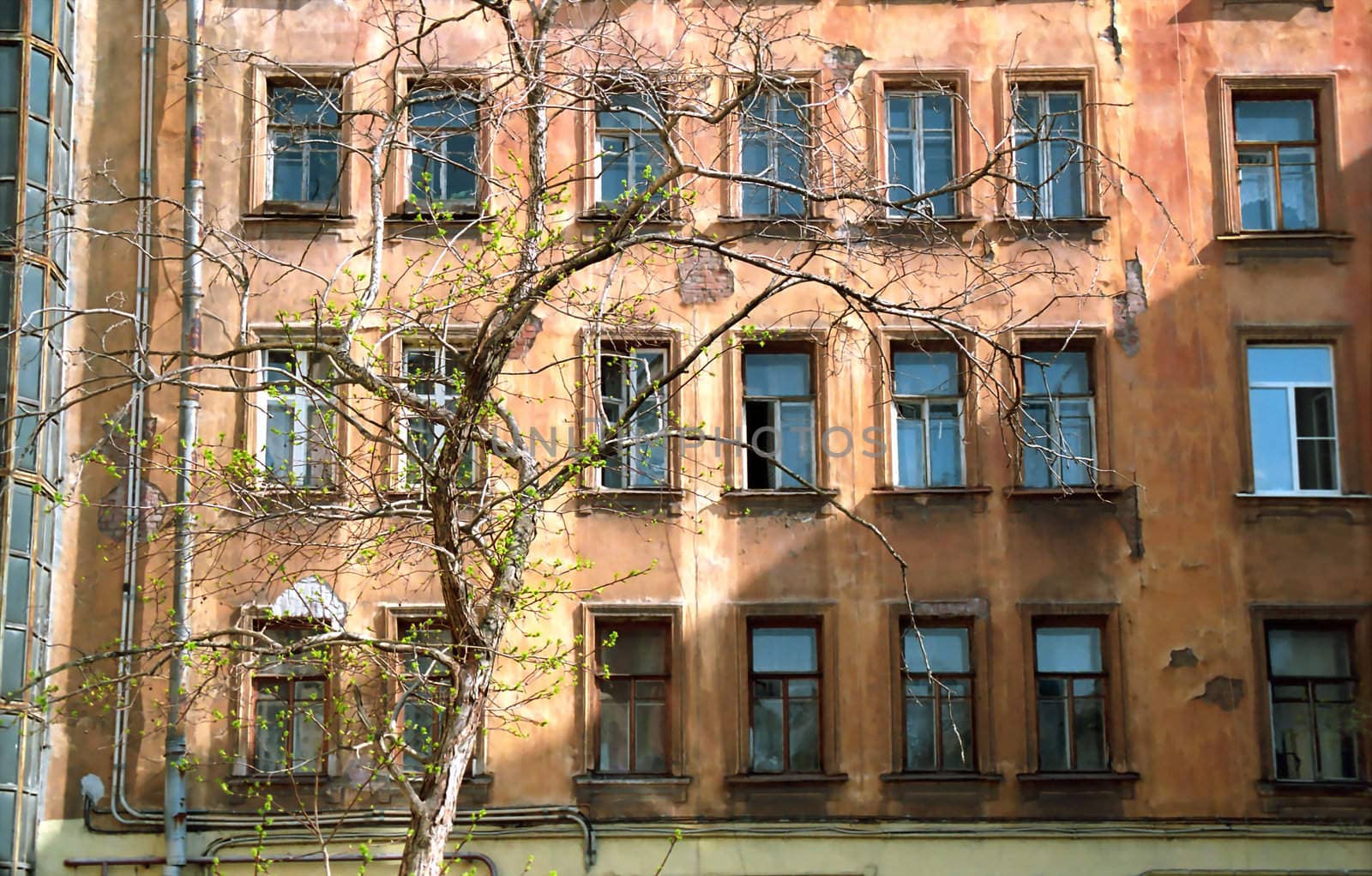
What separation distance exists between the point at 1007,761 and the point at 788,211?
20.8ft

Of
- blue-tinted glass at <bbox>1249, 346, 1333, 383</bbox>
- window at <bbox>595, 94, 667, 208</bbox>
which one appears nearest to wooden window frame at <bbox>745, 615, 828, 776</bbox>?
window at <bbox>595, 94, 667, 208</bbox>

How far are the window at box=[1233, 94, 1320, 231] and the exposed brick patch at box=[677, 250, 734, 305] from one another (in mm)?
5648

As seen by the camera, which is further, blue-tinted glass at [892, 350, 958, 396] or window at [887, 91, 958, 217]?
window at [887, 91, 958, 217]

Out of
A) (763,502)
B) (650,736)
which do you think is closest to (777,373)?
(763,502)

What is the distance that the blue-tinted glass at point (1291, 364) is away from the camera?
20484 millimetres

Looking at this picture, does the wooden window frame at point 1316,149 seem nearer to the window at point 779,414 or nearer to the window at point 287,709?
the window at point 779,414

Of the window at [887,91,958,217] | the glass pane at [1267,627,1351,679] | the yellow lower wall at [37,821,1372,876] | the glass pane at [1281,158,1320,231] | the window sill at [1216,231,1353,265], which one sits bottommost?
the yellow lower wall at [37,821,1372,876]

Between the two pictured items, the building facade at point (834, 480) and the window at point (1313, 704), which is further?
the window at point (1313, 704)

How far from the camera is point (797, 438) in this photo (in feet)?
66.2

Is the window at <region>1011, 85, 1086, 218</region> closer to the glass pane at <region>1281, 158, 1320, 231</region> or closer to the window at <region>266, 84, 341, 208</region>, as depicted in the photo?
the glass pane at <region>1281, 158, 1320, 231</region>

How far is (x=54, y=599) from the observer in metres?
19.3

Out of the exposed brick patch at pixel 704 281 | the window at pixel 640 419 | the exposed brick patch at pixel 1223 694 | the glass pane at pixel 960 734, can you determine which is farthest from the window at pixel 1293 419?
the window at pixel 640 419

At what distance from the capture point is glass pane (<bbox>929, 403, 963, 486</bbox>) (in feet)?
66.2

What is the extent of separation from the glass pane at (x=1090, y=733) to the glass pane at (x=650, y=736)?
13.8 feet
